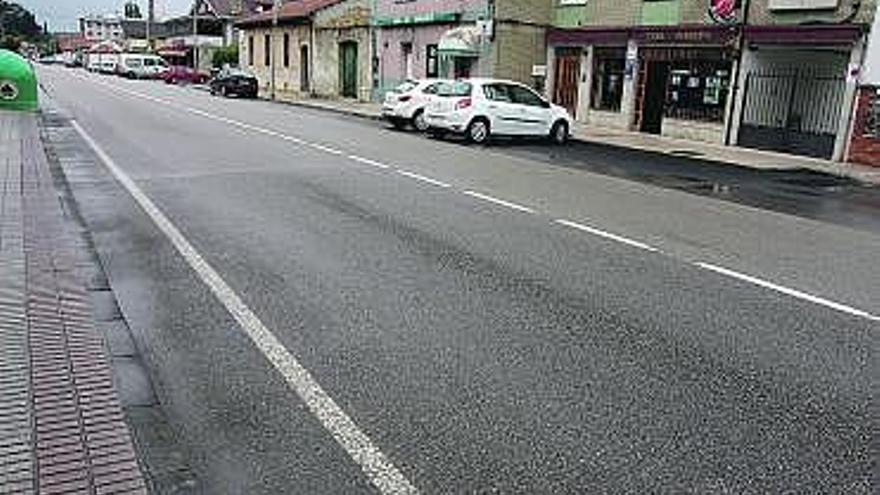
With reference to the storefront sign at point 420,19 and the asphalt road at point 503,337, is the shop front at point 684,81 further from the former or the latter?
the asphalt road at point 503,337

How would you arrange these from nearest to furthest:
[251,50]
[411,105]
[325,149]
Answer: [325,149], [411,105], [251,50]

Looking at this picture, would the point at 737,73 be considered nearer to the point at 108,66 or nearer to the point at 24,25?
the point at 108,66

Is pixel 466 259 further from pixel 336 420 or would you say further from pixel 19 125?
pixel 19 125

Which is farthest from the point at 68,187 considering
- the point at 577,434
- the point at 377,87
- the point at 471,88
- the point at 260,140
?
the point at 377,87

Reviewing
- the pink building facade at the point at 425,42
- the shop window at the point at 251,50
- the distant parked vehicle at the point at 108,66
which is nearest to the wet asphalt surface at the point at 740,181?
the pink building facade at the point at 425,42

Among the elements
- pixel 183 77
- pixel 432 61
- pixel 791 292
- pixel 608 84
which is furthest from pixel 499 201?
pixel 183 77

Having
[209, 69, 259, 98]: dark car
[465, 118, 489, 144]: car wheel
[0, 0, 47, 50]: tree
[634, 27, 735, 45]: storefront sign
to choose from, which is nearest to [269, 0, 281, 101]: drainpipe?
[209, 69, 259, 98]: dark car

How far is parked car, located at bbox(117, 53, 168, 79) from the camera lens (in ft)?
244

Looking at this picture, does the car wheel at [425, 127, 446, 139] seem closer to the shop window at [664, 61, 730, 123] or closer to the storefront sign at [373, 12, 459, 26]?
the shop window at [664, 61, 730, 123]

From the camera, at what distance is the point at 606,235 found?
33.1ft

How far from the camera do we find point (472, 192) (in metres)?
13.1

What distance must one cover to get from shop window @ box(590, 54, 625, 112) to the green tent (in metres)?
17.0

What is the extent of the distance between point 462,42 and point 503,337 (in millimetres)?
28497

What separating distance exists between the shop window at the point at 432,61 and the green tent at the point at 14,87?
50.7 ft
